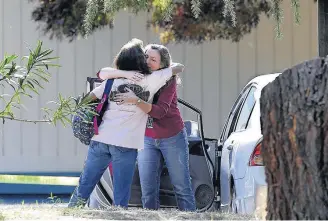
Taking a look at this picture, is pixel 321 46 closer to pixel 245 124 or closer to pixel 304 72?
pixel 245 124

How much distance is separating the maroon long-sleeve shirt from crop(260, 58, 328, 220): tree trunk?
3.02m

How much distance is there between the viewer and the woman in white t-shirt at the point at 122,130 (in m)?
6.68

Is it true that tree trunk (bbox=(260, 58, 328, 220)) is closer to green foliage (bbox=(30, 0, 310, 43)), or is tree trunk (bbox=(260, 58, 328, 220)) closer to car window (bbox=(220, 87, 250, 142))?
car window (bbox=(220, 87, 250, 142))

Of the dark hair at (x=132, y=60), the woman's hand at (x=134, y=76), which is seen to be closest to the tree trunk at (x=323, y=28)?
the dark hair at (x=132, y=60)

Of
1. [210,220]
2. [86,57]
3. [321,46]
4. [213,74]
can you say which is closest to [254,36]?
[213,74]

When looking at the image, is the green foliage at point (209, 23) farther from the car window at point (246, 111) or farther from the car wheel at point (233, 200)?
the car wheel at point (233, 200)

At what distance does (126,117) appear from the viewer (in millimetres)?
6781

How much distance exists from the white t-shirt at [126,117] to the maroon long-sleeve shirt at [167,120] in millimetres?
131

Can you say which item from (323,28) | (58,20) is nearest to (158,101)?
(323,28)

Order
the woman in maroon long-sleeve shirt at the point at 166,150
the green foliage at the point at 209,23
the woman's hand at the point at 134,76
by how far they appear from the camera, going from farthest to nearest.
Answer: the green foliage at the point at 209,23 → the woman in maroon long-sleeve shirt at the point at 166,150 → the woman's hand at the point at 134,76

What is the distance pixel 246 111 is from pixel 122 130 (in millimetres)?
1280

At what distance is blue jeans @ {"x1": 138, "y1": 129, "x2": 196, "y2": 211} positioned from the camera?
7137 mm

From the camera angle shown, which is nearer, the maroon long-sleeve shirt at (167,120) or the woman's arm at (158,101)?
the woman's arm at (158,101)

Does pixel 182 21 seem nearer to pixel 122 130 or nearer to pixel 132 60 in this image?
pixel 132 60
